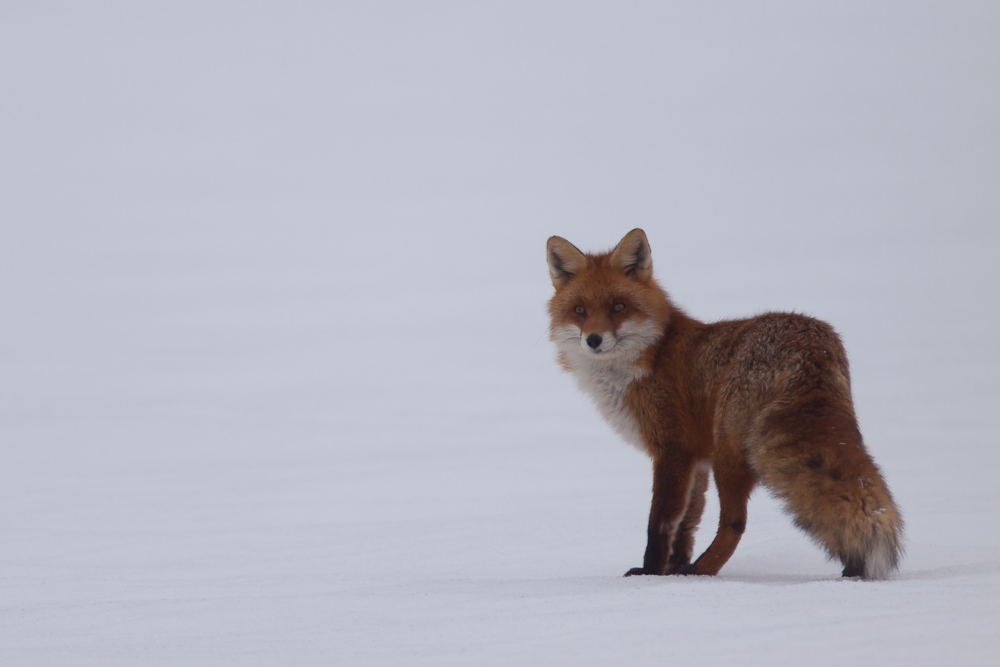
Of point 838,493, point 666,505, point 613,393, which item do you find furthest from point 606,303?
point 838,493

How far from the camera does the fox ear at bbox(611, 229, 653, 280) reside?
15.0ft

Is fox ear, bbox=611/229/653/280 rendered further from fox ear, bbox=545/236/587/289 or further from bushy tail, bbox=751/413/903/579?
bushy tail, bbox=751/413/903/579

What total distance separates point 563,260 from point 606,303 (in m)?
0.46

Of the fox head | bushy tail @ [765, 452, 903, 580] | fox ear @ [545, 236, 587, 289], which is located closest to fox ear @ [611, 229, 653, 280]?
the fox head

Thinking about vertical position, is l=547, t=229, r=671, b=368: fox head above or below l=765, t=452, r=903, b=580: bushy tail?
above

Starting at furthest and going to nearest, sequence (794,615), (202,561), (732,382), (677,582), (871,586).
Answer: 1. (202,561)
2. (732,382)
3. (677,582)
4. (871,586)
5. (794,615)

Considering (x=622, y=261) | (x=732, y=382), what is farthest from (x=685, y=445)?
(x=622, y=261)

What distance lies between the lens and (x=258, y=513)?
26.9 ft

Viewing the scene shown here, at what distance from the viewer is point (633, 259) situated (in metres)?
4.61

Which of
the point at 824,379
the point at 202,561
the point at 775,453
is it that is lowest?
→ the point at 202,561

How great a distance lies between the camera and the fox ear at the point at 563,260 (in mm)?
4656

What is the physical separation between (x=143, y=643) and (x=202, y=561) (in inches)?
133

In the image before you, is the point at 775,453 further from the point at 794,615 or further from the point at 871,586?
the point at 794,615

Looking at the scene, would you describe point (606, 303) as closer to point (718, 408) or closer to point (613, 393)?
point (613, 393)
